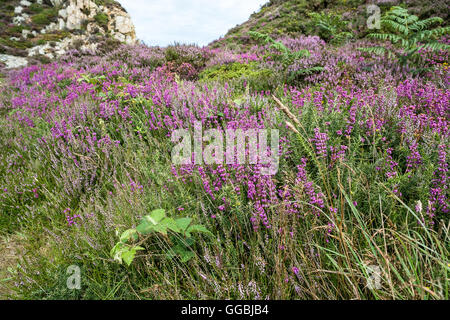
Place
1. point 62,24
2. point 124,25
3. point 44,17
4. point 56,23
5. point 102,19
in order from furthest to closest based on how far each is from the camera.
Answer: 1. point 44,17
2. point 56,23
3. point 124,25
4. point 102,19
5. point 62,24

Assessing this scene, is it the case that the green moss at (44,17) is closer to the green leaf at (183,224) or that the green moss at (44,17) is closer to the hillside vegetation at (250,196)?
the hillside vegetation at (250,196)

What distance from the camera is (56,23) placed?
Answer: 23.2 m

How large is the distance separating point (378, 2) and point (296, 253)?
34.9 feet

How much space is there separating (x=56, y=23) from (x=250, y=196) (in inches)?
1162

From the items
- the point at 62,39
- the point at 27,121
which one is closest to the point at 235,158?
the point at 27,121

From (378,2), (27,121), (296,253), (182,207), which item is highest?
(378,2)

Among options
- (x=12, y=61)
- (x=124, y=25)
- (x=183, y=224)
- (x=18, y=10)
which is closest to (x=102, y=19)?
(x=124, y=25)

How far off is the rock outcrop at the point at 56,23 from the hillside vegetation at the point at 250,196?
17487 mm

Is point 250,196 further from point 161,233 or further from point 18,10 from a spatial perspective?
point 18,10

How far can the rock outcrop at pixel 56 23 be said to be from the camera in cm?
1848

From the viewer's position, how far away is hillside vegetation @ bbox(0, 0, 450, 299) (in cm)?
143

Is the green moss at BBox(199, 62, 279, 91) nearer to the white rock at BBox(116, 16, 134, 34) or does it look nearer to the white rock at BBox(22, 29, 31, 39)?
the white rock at BBox(116, 16, 134, 34)

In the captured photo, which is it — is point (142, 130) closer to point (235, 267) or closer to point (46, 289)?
point (46, 289)
